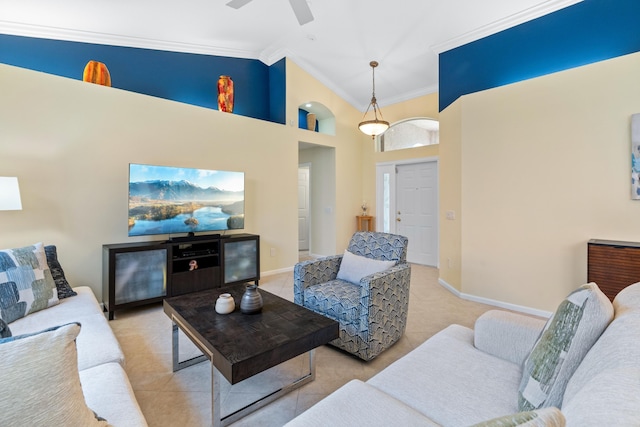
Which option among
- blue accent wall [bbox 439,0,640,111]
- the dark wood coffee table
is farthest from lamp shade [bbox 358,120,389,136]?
the dark wood coffee table

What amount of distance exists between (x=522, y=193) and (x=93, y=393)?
3.96 metres

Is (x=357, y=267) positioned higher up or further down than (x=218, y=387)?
Result: higher up

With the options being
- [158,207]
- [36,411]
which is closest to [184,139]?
[158,207]

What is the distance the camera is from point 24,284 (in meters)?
2.09

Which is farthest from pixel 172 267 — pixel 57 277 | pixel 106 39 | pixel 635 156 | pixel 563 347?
pixel 635 156

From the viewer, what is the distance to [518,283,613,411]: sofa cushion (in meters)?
0.96

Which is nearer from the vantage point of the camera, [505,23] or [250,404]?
[250,404]

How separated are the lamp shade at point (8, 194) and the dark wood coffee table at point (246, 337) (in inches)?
63.9

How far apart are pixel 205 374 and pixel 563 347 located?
209 cm

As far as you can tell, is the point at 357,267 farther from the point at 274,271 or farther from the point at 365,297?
the point at 274,271

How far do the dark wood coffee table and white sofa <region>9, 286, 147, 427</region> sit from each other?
1.19 ft

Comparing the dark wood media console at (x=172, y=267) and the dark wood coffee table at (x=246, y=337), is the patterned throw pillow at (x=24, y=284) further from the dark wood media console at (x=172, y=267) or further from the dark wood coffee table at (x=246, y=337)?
the dark wood coffee table at (x=246, y=337)

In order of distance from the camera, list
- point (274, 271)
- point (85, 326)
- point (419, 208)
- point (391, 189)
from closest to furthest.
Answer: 1. point (85, 326)
2. point (274, 271)
3. point (419, 208)
4. point (391, 189)

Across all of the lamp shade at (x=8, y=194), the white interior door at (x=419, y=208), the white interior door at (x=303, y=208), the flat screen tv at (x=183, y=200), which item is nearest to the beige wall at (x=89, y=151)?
the flat screen tv at (x=183, y=200)
